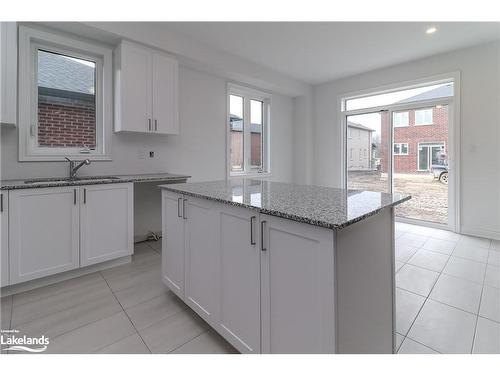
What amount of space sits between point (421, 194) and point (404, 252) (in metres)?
1.82

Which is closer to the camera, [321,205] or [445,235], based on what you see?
[321,205]

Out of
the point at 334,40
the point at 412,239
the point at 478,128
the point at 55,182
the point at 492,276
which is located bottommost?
the point at 492,276

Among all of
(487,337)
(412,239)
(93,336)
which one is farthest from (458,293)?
(93,336)

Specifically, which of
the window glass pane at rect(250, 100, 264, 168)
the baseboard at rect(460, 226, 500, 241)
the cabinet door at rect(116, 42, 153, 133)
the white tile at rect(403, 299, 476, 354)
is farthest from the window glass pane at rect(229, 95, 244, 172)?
the baseboard at rect(460, 226, 500, 241)

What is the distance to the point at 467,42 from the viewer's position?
3.45 metres

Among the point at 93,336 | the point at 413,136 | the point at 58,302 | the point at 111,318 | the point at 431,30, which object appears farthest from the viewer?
the point at 413,136

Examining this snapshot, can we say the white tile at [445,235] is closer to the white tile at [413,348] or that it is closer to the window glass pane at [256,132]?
the white tile at [413,348]

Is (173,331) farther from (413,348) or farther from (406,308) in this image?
(406,308)

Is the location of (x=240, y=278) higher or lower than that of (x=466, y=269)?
higher

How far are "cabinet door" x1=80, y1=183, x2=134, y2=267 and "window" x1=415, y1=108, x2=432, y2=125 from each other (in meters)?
4.54

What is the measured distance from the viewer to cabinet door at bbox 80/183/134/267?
2.37m

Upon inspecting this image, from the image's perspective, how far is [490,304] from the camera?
6.20 ft
